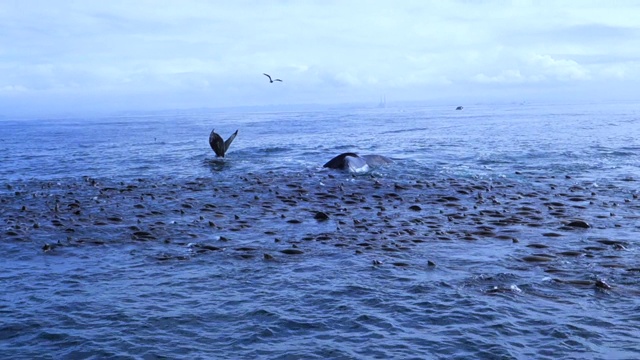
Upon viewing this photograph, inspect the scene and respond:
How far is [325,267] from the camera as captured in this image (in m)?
12.8

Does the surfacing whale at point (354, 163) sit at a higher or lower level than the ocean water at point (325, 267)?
higher

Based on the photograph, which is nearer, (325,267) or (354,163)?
(325,267)

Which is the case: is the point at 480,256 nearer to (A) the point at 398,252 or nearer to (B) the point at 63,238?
(A) the point at 398,252

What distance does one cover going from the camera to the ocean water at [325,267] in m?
9.08

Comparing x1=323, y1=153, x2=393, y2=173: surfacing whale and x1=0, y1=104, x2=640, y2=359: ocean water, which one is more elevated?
x1=323, y1=153, x2=393, y2=173: surfacing whale

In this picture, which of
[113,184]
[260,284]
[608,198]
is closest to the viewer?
[260,284]

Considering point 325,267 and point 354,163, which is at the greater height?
point 354,163

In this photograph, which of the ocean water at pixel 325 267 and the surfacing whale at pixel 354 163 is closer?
the ocean water at pixel 325 267

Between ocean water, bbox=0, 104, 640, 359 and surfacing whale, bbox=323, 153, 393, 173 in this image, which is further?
surfacing whale, bbox=323, 153, 393, 173

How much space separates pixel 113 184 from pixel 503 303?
19742mm

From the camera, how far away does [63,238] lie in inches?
617

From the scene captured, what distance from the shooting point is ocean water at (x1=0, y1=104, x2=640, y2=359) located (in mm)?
9078

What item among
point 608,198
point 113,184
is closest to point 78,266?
point 113,184

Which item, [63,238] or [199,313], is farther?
[63,238]
